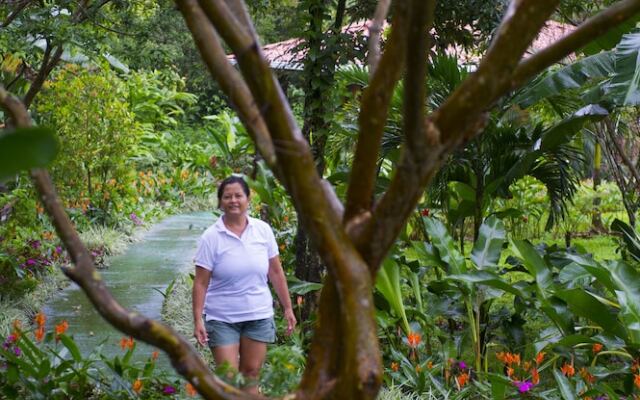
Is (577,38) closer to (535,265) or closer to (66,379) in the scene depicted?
(66,379)

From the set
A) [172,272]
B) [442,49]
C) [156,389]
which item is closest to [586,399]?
[156,389]

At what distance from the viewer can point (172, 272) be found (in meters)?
9.80

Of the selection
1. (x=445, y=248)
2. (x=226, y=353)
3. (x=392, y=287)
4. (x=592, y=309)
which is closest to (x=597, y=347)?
(x=592, y=309)

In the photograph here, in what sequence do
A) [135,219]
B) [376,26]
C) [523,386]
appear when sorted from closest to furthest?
[376,26] → [523,386] → [135,219]

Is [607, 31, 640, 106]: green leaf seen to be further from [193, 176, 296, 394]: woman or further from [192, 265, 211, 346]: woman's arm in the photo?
[192, 265, 211, 346]: woman's arm

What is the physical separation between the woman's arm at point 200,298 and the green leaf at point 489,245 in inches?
81.9

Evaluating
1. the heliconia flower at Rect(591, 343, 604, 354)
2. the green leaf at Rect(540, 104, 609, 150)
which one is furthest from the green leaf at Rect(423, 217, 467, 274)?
the green leaf at Rect(540, 104, 609, 150)

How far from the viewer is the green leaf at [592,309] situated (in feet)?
17.6

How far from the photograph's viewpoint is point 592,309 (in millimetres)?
5402

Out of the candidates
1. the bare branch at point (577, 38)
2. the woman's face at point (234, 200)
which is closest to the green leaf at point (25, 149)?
the bare branch at point (577, 38)

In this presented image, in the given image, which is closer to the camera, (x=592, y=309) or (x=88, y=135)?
(x=592, y=309)

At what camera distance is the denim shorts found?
5.08m

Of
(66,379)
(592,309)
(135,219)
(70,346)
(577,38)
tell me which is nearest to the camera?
(577,38)

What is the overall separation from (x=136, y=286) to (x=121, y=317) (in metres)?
6.89
